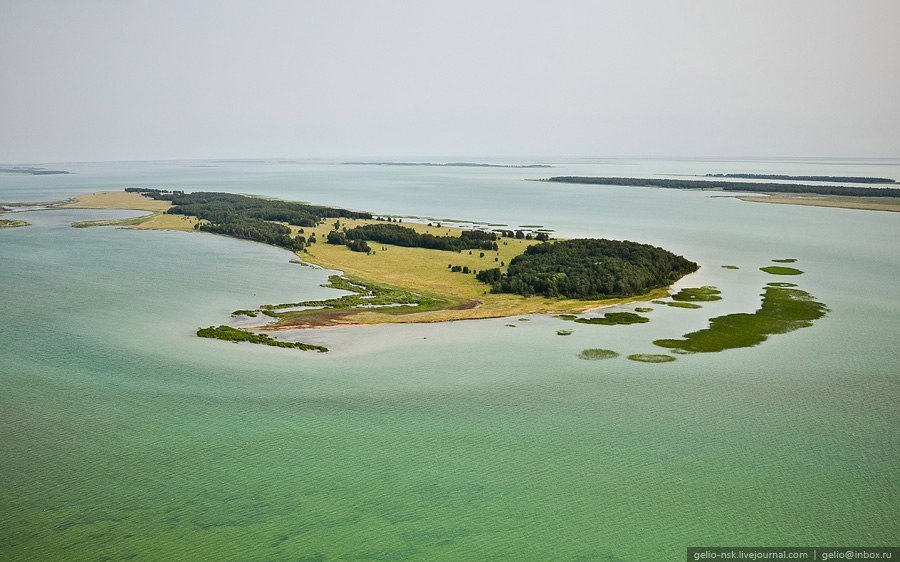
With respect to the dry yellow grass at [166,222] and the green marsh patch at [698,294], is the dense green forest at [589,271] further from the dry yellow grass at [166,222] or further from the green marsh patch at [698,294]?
the dry yellow grass at [166,222]

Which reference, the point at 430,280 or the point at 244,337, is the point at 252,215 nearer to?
the point at 430,280

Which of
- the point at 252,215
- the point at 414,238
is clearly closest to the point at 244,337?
the point at 414,238

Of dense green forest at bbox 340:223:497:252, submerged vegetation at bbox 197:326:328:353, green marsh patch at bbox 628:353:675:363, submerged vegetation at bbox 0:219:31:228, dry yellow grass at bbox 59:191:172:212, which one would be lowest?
green marsh patch at bbox 628:353:675:363

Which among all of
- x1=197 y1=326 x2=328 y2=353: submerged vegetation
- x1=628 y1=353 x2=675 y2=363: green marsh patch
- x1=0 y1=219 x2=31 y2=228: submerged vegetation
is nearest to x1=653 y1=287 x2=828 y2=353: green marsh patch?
A: x1=628 y1=353 x2=675 y2=363: green marsh patch

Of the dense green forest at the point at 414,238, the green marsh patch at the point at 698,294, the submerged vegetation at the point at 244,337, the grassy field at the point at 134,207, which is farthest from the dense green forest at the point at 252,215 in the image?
the green marsh patch at the point at 698,294

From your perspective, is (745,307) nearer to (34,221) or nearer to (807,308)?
(807,308)

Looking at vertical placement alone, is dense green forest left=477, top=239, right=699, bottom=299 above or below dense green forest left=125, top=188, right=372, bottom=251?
below

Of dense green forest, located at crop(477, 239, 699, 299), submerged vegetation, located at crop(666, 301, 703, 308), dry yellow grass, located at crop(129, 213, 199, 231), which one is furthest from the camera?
dry yellow grass, located at crop(129, 213, 199, 231)

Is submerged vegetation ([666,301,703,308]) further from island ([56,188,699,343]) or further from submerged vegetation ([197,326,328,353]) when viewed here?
submerged vegetation ([197,326,328,353])
